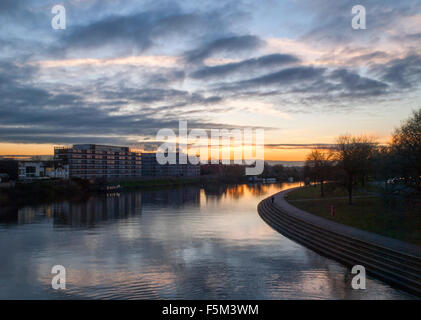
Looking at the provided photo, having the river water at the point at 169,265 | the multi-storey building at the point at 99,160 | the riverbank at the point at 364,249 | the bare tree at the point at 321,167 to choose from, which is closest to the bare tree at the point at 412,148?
the riverbank at the point at 364,249

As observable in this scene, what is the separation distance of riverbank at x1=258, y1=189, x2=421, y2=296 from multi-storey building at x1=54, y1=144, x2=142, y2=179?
95.3 meters

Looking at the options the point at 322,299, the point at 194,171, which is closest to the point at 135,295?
the point at 322,299

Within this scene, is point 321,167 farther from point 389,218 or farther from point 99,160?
point 99,160

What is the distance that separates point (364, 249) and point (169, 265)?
9.96m

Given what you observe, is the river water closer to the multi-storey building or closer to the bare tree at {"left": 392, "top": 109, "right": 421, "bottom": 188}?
the bare tree at {"left": 392, "top": 109, "right": 421, "bottom": 188}

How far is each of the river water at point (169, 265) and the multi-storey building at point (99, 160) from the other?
88208 mm

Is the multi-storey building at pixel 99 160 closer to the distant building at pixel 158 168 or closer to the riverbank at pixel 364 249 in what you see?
the distant building at pixel 158 168

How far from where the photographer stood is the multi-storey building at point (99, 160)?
124938mm

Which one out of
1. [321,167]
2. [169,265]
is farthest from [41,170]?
[169,265]

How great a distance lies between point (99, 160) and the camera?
138625mm

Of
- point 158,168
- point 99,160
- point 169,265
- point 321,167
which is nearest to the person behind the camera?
point 169,265

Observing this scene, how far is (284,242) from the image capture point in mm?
24609

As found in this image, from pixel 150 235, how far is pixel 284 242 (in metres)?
10.2
